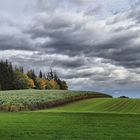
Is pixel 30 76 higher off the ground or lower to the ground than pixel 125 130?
higher

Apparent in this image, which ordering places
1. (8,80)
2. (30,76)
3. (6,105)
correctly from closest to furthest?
1. (6,105)
2. (8,80)
3. (30,76)

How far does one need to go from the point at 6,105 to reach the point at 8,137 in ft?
145

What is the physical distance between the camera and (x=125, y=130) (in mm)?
29609

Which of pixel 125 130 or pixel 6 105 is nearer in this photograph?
pixel 125 130

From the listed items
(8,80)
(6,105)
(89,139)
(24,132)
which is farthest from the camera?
(8,80)

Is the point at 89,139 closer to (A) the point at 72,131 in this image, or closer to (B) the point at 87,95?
(A) the point at 72,131

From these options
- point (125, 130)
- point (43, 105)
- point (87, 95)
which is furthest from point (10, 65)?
point (125, 130)

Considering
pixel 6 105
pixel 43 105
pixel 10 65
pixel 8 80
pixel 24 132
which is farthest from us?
pixel 10 65

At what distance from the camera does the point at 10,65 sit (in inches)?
7136

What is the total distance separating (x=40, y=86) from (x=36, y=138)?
547 feet

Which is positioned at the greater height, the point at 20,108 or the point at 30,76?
the point at 30,76

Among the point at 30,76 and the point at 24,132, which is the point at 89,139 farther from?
the point at 30,76

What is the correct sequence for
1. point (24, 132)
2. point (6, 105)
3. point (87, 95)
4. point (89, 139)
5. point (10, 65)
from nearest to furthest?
point (89, 139)
point (24, 132)
point (6, 105)
point (87, 95)
point (10, 65)

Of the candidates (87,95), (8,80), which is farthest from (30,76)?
(87,95)
